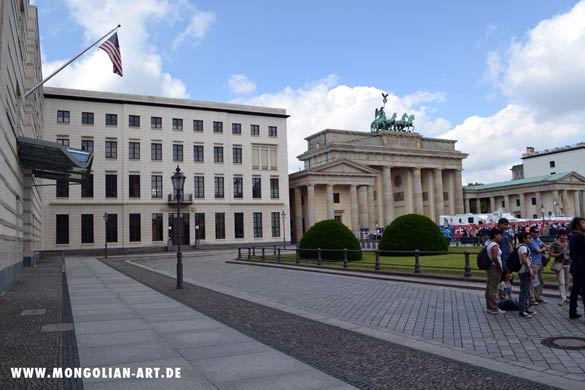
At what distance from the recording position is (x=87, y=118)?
5431cm

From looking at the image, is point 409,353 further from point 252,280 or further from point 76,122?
point 76,122

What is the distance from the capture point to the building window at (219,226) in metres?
60.0

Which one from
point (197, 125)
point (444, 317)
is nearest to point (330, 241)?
point (444, 317)

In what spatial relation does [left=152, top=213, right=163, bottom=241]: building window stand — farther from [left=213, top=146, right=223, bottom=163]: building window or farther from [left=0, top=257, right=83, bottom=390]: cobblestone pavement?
[left=0, top=257, right=83, bottom=390]: cobblestone pavement

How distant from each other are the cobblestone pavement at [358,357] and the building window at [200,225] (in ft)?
158

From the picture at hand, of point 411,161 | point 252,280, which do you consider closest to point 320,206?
point 411,161

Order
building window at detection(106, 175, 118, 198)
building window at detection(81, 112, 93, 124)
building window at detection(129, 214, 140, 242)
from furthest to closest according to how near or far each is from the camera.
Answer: building window at detection(129, 214, 140, 242) → building window at detection(106, 175, 118, 198) → building window at detection(81, 112, 93, 124)

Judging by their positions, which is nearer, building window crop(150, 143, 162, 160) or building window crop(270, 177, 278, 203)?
building window crop(150, 143, 162, 160)

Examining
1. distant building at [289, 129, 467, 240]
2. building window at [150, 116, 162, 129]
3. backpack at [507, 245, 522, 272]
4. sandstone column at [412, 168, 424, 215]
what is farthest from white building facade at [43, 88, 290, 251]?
backpack at [507, 245, 522, 272]

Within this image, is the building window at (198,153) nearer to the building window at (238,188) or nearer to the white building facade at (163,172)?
the white building facade at (163,172)

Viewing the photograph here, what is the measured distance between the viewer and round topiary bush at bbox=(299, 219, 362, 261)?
27594 mm

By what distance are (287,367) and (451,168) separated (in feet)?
295

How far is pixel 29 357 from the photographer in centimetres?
707

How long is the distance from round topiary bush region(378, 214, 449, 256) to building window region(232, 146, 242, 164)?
120ft
